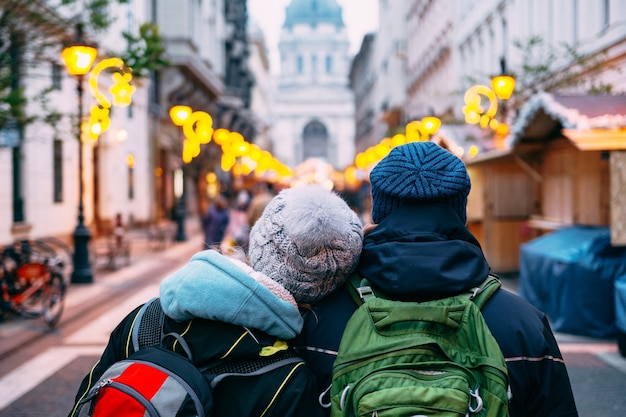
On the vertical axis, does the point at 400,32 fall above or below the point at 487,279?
above

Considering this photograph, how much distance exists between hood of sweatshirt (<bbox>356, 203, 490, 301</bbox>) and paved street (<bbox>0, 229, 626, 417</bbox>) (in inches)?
186

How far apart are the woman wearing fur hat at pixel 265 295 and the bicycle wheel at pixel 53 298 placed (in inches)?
331

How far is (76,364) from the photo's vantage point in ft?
27.0

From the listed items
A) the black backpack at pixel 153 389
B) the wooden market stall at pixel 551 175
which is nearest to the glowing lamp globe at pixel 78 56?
the wooden market stall at pixel 551 175

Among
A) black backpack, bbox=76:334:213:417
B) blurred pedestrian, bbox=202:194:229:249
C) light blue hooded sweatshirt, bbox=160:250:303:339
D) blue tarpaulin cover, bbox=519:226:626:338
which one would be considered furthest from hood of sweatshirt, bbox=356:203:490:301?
blurred pedestrian, bbox=202:194:229:249

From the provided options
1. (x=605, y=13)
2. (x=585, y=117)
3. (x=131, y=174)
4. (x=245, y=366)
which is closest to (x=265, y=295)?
(x=245, y=366)

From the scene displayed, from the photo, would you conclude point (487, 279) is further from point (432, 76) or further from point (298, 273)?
point (432, 76)

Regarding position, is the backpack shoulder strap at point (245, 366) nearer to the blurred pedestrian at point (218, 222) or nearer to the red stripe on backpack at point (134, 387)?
the red stripe on backpack at point (134, 387)

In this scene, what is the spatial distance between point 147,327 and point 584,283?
837cm

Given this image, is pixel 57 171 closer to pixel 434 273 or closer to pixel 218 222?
pixel 218 222

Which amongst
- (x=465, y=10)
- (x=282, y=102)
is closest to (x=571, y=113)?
(x=465, y=10)

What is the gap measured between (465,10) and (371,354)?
3363 cm

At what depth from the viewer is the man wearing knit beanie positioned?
214cm

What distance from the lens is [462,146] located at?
18094 millimetres
